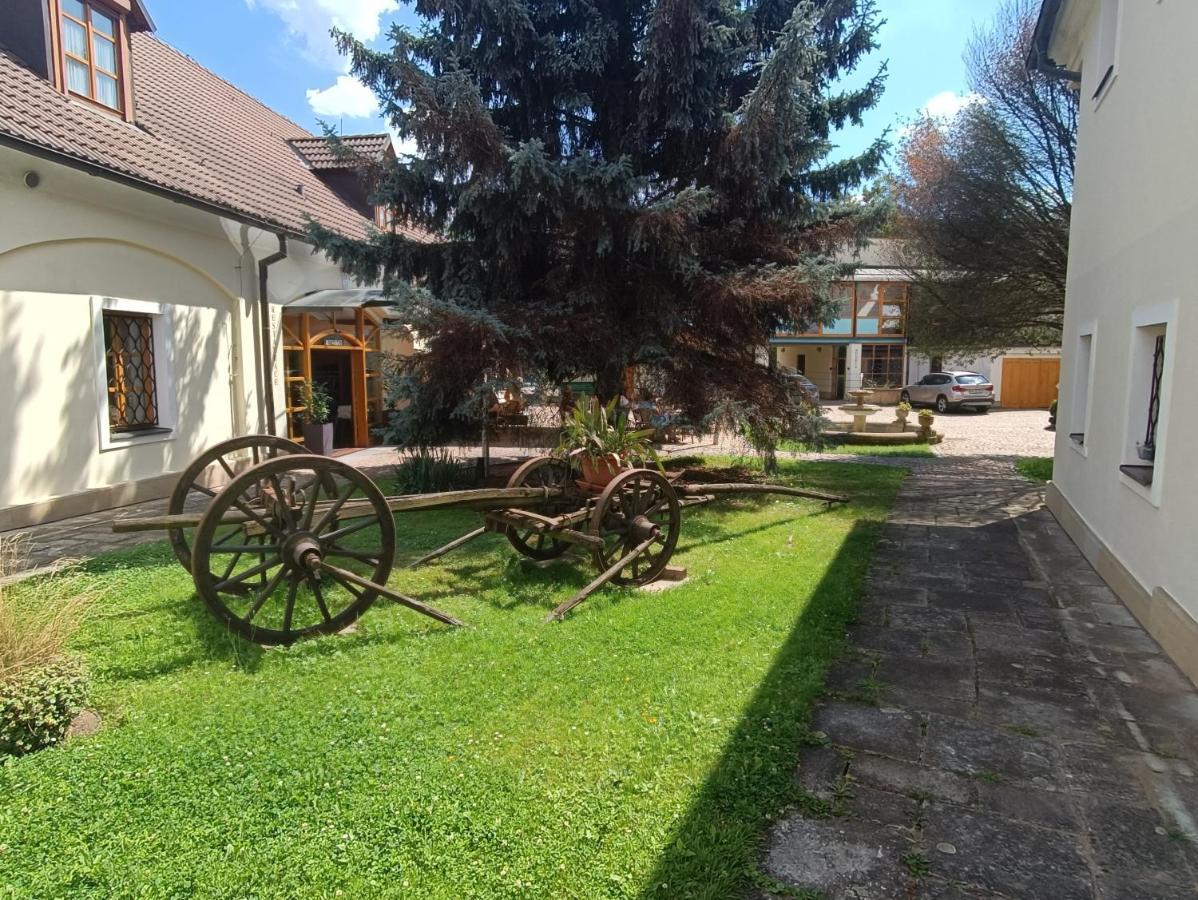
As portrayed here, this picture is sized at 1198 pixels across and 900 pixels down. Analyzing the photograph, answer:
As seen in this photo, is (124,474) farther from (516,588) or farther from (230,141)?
(230,141)

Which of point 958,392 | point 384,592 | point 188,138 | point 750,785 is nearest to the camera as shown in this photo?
point 750,785

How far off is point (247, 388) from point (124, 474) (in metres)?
2.64

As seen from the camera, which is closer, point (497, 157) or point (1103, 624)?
point (1103, 624)

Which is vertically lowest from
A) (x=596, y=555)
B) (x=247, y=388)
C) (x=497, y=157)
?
(x=596, y=555)

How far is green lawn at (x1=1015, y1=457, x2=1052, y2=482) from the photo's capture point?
11941 millimetres

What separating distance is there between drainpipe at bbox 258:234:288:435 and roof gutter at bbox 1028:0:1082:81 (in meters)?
10.5

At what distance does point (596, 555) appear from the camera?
5293 millimetres

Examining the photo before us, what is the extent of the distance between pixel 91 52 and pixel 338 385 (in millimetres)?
6606

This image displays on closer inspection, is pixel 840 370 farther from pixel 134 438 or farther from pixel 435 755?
pixel 435 755

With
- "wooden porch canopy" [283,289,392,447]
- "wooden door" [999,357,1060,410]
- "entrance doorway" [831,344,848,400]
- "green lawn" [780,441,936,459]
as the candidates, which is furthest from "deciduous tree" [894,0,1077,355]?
"entrance doorway" [831,344,848,400]

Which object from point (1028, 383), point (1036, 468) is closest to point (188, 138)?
point (1036, 468)

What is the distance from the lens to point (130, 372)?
30.3 ft

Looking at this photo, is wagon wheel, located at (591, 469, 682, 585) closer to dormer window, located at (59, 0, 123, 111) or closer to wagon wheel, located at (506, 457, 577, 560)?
wagon wheel, located at (506, 457, 577, 560)

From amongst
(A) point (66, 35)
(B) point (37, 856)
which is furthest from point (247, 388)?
(B) point (37, 856)
